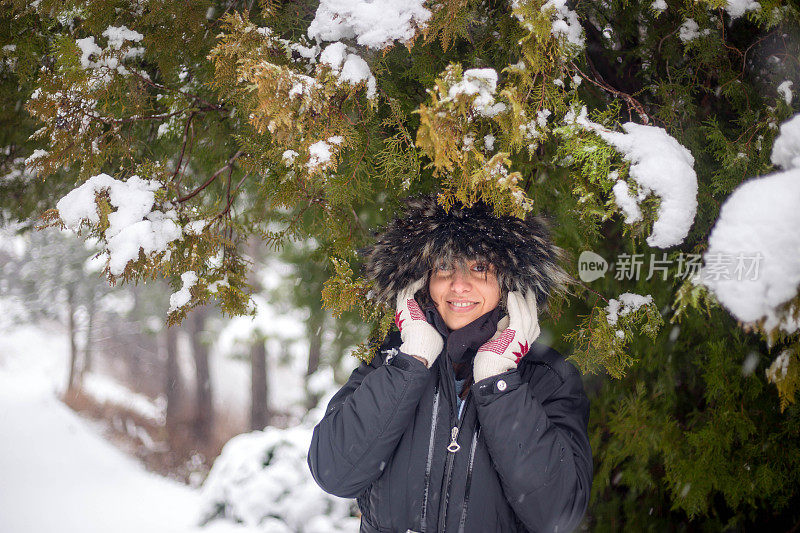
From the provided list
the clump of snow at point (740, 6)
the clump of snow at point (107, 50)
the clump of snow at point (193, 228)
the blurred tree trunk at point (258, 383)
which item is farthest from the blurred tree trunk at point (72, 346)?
the clump of snow at point (740, 6)

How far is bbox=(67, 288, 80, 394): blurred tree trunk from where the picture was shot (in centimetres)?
1409

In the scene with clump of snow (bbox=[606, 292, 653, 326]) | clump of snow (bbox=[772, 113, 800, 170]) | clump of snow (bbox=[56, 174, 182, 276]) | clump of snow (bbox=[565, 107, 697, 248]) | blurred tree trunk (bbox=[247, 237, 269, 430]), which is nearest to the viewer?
clump of snow (bbox=[772, 113, 800, 170])

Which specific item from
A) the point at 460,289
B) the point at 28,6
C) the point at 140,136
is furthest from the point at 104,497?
the point at 460,289

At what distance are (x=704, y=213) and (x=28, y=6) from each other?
3770 millimetres

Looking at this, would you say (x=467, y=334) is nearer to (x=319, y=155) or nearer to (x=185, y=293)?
(x=319, y=155)

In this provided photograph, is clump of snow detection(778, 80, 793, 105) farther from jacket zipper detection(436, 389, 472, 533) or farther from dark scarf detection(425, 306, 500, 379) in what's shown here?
jacket zipper detection(436, 389, 472, 533)

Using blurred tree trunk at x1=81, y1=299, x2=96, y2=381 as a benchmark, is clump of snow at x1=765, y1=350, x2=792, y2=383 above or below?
above

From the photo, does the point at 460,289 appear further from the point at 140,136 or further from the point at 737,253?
the point at 140,136

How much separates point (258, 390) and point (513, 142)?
1126 centimetres

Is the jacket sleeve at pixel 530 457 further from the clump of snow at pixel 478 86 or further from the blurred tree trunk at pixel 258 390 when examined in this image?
the blurred tree trunk at pixel 258 390

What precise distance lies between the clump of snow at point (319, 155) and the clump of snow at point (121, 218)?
0.90 m

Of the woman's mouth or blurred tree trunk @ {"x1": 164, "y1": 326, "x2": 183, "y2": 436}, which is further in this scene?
blurred tree trunk @ {"x1": 164, "y1": 326, "x2": 183, "y2": 436}

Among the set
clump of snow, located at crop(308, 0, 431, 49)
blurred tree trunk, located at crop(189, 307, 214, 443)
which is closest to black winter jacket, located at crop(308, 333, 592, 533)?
clump of snow, located at crop(308, 0, 431, 49)

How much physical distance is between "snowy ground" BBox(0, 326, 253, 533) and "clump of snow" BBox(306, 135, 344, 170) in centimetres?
484
